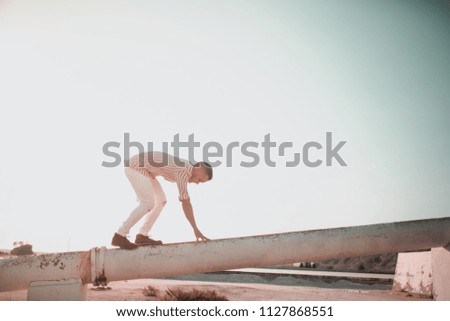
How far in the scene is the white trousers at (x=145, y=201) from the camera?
14.7 feet

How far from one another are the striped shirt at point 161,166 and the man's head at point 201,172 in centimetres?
8

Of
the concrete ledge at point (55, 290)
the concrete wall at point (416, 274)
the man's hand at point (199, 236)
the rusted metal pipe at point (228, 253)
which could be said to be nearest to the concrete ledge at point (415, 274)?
the concrete wall at point (416, 274)

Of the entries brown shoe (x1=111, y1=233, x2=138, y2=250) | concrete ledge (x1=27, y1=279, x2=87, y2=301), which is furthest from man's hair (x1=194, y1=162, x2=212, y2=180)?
concrete ledge (x1=27, y1=279, x2=87, y2=301)

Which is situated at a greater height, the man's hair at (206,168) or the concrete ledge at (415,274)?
the man's hair at (206,168)

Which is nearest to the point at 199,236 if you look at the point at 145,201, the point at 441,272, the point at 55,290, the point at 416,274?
A: the point at 145,201

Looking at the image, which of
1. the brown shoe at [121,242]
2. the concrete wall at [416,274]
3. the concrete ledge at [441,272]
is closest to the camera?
the brown shoe at [121,242]

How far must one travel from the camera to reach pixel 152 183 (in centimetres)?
484

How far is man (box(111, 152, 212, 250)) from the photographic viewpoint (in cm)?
450

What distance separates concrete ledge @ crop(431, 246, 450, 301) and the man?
149 inches

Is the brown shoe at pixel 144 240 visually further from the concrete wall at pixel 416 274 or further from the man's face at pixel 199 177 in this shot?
the concrete wall at pixel 416 274

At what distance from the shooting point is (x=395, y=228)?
5.07 meters

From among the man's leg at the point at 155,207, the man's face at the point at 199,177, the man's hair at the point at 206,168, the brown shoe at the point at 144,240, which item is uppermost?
the man's hair at the point at 206,168

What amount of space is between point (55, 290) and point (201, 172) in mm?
2458

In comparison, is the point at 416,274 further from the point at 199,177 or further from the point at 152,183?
the point at 152,183
